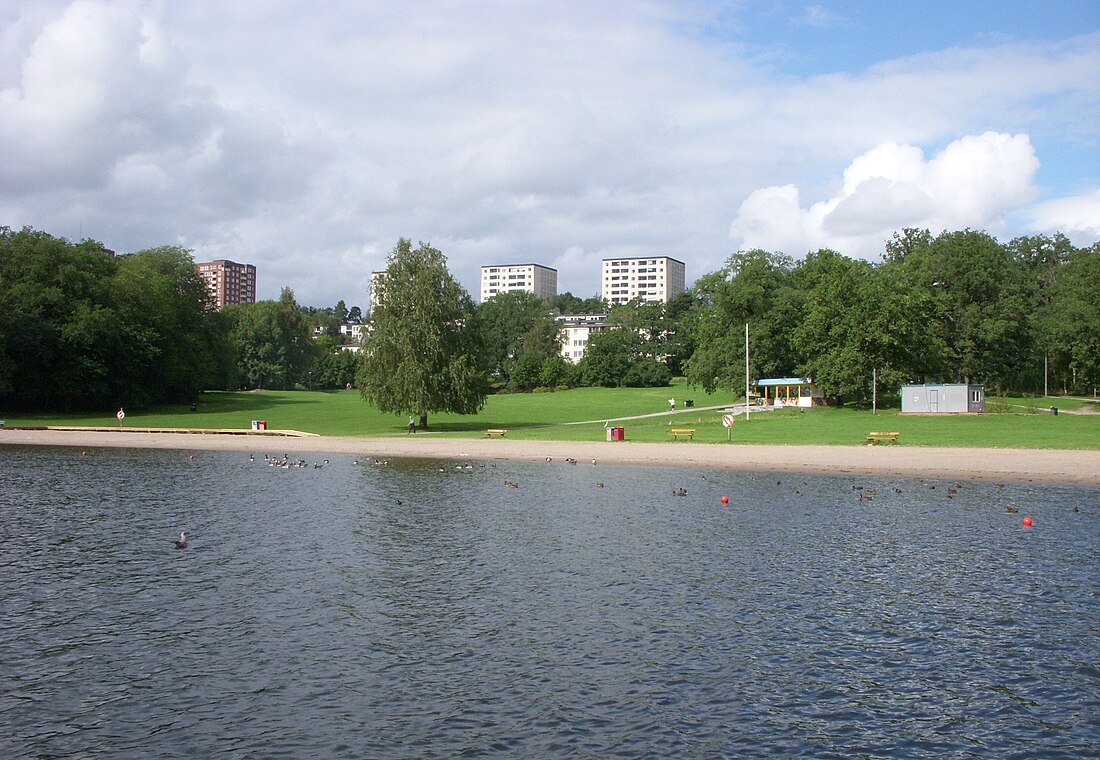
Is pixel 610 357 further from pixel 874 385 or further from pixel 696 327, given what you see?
pixel 874 385

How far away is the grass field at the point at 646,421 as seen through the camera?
53.0 metres

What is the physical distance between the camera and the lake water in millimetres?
11578

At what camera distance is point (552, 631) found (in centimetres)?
1575

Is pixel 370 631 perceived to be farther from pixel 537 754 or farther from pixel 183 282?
pixel 183 282

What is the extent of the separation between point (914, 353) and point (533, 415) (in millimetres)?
36266

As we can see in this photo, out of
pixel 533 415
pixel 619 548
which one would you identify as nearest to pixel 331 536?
pixel 619 548

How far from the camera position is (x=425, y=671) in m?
13.9

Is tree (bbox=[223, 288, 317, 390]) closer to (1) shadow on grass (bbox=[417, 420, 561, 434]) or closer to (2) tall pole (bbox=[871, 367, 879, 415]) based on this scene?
(1) shadow on grass (bbox=[417, 420, 561, 434])

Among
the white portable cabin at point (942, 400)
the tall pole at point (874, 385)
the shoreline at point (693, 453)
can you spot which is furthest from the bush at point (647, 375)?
the shoreline at point (693, 453)

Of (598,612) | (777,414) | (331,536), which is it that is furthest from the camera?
(777,414)

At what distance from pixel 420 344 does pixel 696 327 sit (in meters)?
45.2

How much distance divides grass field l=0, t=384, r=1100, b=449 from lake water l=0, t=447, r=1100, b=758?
969 inches

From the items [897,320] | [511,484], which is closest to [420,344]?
[511,484]

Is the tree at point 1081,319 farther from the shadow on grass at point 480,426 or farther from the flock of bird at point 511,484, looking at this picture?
the flock of bird at point 511,484
